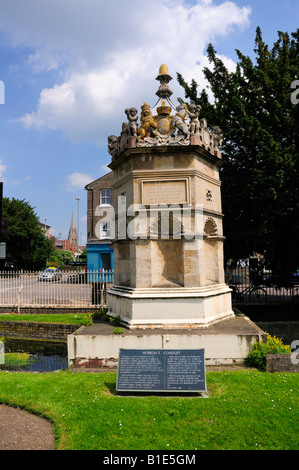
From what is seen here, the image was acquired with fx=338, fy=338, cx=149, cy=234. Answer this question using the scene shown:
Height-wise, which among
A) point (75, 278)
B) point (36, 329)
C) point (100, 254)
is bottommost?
point (36, 329)

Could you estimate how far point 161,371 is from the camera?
596 centimetres

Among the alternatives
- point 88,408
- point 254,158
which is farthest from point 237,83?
point 88,408

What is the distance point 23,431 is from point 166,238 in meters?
4.99

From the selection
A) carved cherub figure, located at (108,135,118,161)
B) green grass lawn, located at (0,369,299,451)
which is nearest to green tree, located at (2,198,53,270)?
carved cherub figure, located at (108,135,118,161)

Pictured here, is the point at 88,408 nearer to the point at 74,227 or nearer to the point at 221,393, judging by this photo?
the point at 221,393

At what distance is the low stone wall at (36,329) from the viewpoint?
41.5 ft

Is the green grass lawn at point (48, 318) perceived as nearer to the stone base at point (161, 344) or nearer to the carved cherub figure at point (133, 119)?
the stone base at point (161, 344)

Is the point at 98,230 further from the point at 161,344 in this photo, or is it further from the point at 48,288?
the point at 161,344

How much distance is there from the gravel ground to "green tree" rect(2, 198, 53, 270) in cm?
4588

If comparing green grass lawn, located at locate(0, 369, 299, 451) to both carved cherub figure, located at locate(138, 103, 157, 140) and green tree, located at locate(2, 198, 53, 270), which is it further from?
green tree, located at locate(2, 198, 53, 270)

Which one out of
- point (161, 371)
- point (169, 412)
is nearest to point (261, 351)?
point (161, 371)

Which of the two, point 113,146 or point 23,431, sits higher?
point 113,146

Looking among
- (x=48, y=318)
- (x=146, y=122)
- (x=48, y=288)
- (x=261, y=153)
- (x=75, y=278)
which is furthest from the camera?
(x=48, y=288)
